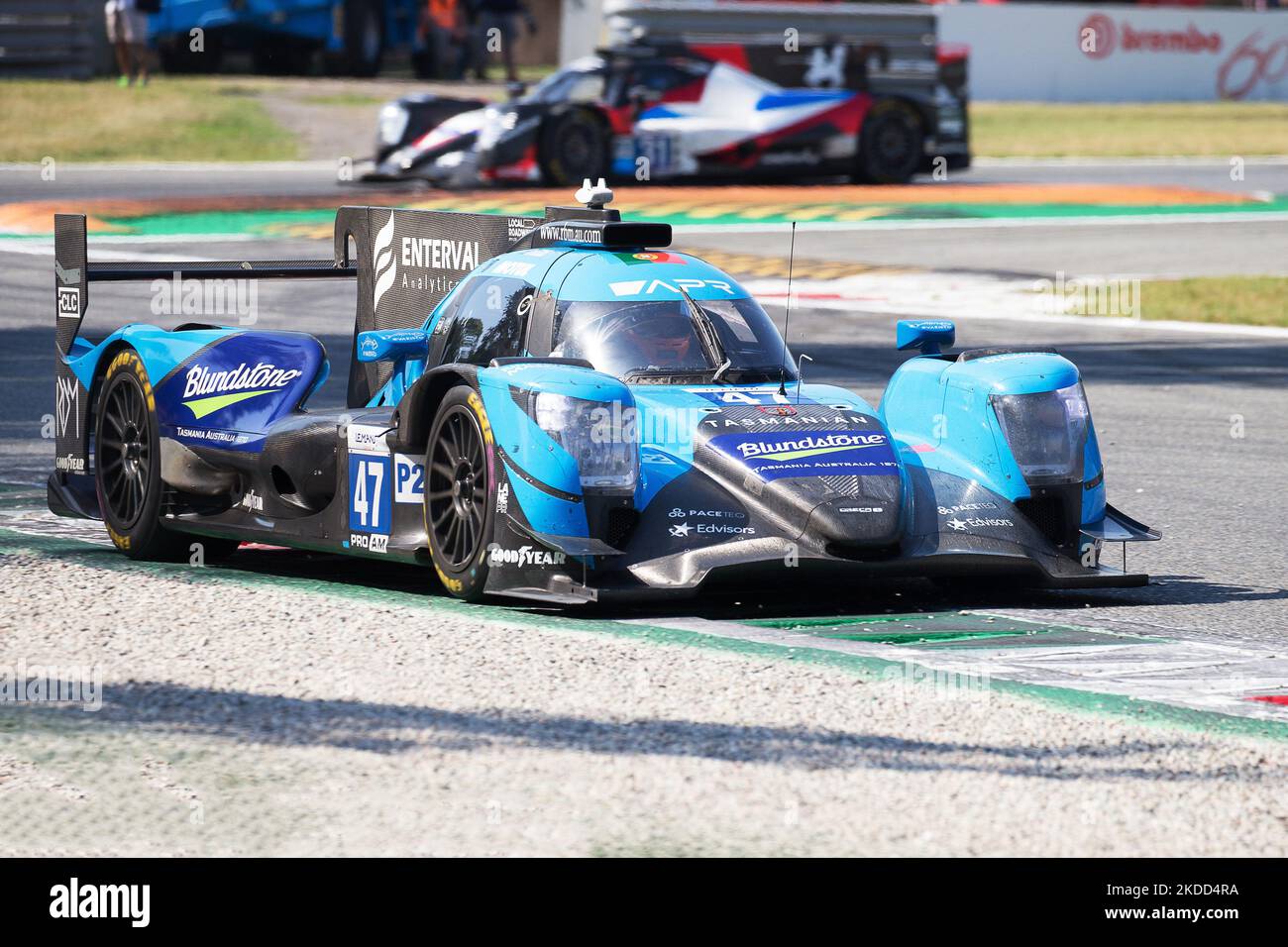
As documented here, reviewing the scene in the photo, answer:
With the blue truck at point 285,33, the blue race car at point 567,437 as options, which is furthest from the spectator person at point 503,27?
the blue race car at point 567,437

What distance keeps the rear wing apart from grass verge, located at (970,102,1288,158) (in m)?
26.4

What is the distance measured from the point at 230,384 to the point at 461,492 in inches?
65.5

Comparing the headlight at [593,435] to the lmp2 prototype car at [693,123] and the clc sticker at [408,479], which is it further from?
the lmp2 prototype car at [693,123]

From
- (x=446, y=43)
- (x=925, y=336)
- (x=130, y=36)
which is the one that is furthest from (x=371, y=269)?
(x=446, y=43)

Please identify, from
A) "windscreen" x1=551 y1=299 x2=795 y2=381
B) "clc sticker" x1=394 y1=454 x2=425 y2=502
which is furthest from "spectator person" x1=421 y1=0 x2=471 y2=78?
"clc sticker" x1=394 y1=454 x2=425 y2=502

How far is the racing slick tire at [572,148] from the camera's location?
2453 cm

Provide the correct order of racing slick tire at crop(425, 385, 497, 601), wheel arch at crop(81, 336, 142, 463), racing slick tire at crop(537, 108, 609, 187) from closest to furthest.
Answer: racing slick tire at crop(425, 385, 497, 601)
wheel arch at crop(81, 336, 142, 463)
racing slick tire at crop(537, 108, 609, 187)

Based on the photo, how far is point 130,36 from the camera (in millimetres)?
35344

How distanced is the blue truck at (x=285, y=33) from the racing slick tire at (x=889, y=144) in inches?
574

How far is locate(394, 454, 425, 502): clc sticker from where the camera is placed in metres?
7.60

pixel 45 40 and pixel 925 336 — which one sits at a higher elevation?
pixel 45 40

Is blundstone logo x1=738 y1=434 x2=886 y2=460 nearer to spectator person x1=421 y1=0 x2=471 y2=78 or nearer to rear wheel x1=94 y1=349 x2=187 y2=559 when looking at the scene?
rear wheel x1=94 y1=349 x2=187 y2=559

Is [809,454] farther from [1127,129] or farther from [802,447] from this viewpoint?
[1127,129]

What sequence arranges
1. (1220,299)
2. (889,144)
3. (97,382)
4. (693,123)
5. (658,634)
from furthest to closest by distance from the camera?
(889,144) < (693,123) < (1220,299) < (97,382) < (658,634)
